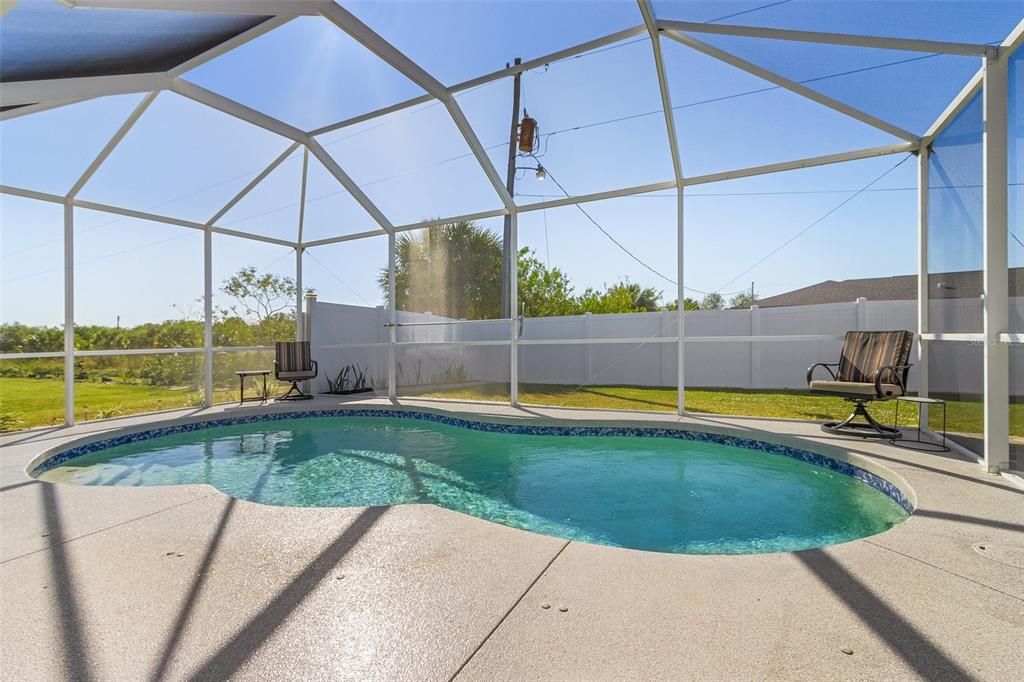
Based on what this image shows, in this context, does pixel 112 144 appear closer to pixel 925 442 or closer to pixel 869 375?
pixel 869 375

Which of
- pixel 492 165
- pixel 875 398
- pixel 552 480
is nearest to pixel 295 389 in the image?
pixel 492 165

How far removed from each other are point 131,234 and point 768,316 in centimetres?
968

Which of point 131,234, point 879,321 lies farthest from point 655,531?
point 131,234

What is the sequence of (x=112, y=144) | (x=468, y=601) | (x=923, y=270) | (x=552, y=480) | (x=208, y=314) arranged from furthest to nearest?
(x=208, y=314), (x=112, y=144), (x=923, y=270), (x=552, y=480), (x=468, y=601)

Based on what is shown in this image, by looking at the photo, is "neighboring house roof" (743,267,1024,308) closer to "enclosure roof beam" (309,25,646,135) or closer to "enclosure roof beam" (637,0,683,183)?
"enclosure roof beam" (637,0,683,183)

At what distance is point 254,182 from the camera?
671cm

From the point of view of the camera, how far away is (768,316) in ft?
26.0

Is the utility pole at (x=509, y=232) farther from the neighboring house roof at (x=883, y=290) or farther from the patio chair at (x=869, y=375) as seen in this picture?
the neighboring house roof at (x=883, y=290)

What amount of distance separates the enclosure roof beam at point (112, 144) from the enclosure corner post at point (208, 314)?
1.66 m

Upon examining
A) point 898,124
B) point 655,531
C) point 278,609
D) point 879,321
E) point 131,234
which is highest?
point 898,124

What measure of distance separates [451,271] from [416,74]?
322cm

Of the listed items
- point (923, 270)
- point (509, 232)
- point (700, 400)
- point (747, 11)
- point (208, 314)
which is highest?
point (747, 11)

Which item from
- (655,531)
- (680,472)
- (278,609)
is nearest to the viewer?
(278,609)

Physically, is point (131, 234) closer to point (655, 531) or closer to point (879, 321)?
point (655, 531)
